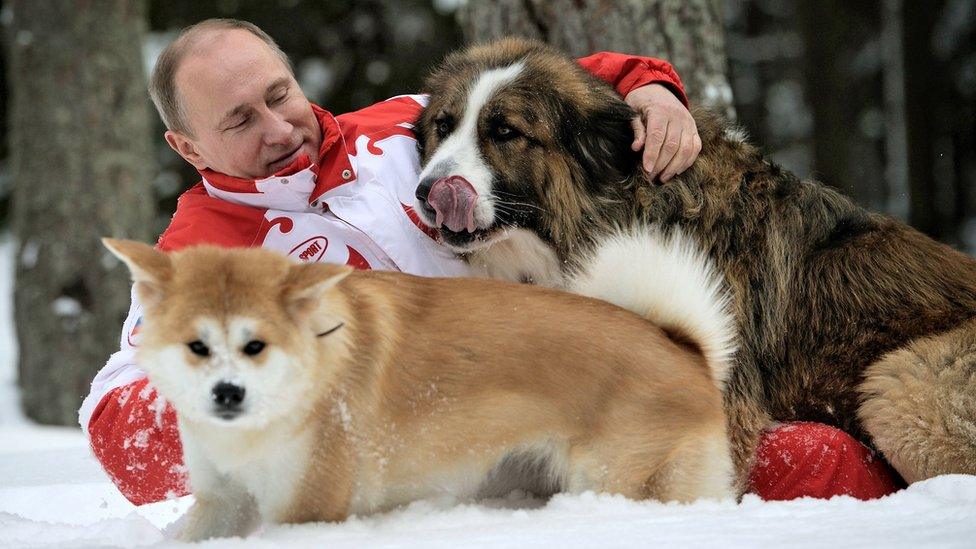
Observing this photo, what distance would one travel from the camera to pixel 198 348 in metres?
2.12

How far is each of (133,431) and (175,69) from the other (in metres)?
1.29

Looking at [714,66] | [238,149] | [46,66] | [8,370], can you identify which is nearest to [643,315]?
[238,149]

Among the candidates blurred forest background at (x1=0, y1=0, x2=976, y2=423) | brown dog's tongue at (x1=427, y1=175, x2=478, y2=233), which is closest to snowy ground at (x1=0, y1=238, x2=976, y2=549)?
brown dog's tongue at (x1=427, y1=175, x2=478, y2=233)

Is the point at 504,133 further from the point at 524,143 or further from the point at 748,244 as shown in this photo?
the point at 748,244

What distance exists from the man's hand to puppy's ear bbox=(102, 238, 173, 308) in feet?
5.52

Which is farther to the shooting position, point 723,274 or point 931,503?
point 723,274

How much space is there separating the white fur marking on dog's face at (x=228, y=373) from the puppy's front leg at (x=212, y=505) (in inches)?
8.8

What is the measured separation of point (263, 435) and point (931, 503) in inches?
62.6

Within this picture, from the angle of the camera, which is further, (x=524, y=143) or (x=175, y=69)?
(x=175, y=69)

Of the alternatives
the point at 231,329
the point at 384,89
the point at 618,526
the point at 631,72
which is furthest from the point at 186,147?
the point at 384,89

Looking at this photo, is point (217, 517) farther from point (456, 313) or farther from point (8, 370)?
point (8, 370)

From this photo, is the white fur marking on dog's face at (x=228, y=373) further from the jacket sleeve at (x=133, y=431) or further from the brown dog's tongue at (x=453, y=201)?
the brown dog's tongue at (x=453, y=201)

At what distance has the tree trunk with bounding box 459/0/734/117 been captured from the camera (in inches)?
179

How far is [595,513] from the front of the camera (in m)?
2.36
